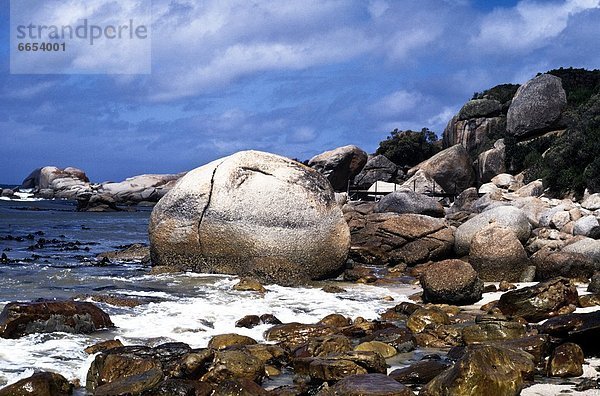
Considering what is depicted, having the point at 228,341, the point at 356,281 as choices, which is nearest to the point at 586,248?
the point at 356,281

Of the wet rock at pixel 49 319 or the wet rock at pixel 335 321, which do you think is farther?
the wet rock at pixel 335 321

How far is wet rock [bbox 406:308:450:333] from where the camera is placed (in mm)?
9828

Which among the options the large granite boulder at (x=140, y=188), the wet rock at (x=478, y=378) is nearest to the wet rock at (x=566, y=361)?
the wet rock at (x=478, y=378)

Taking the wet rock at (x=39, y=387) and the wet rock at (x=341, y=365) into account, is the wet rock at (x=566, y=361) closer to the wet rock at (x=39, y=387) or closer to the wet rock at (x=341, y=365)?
the wet rock at (x=341, y=365)

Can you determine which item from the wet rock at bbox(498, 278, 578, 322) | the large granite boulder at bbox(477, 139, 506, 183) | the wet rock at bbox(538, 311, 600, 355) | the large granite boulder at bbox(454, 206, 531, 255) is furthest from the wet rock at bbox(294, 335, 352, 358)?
the large granite boulder at bbox(477, 139, 506, 183)

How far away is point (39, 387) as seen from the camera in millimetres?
6473

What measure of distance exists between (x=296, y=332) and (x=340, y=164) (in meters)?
35.5

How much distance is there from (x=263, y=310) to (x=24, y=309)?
11.6 ft

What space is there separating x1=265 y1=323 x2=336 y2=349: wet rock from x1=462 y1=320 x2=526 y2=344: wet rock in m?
1.76

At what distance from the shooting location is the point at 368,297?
41.5 ft

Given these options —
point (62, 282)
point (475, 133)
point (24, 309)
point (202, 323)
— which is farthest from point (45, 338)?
point (475, 133)

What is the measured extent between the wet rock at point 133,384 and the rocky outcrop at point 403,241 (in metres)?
11.0

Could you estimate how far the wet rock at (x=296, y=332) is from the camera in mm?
9125

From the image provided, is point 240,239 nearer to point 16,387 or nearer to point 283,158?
point 283,158
